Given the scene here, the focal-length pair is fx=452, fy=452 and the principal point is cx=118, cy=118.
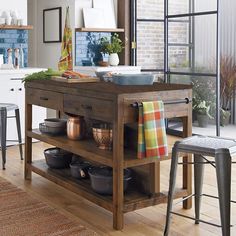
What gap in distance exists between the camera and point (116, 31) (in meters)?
7.14

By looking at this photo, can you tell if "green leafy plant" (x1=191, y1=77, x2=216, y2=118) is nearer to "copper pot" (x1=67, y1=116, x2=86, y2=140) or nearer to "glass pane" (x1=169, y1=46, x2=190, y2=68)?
"glass pane" (x1=169, y1=46, x2=190, y2=68)

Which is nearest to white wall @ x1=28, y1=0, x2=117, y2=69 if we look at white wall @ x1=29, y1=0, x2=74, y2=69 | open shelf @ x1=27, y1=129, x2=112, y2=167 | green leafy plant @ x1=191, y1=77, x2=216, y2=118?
white wall @ x1=29, y1=0, x2=74, y2=69

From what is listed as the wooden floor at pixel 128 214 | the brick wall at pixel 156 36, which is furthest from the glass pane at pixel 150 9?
the wooden floor at pixel 128 214

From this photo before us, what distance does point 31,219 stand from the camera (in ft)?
10.8

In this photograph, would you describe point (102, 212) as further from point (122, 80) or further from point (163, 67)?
point (163, 67)

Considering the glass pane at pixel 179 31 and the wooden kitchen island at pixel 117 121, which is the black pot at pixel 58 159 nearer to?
the wooden kitchen island at pixel 117 121

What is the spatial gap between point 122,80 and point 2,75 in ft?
8.95

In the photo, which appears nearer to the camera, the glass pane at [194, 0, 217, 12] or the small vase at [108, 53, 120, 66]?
the glass pane at [194, 0, 217, 12]

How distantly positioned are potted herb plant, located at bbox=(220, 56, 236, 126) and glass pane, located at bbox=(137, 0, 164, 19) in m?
1.63

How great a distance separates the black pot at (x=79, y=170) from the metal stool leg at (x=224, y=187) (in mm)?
1330

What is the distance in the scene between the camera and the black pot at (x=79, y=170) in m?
3.64

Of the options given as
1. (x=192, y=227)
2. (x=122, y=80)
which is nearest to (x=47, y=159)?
(x=122, y=80)

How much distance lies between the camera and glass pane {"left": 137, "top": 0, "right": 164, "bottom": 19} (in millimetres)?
6844

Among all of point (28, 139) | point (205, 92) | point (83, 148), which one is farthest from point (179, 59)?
point (83, 148)
